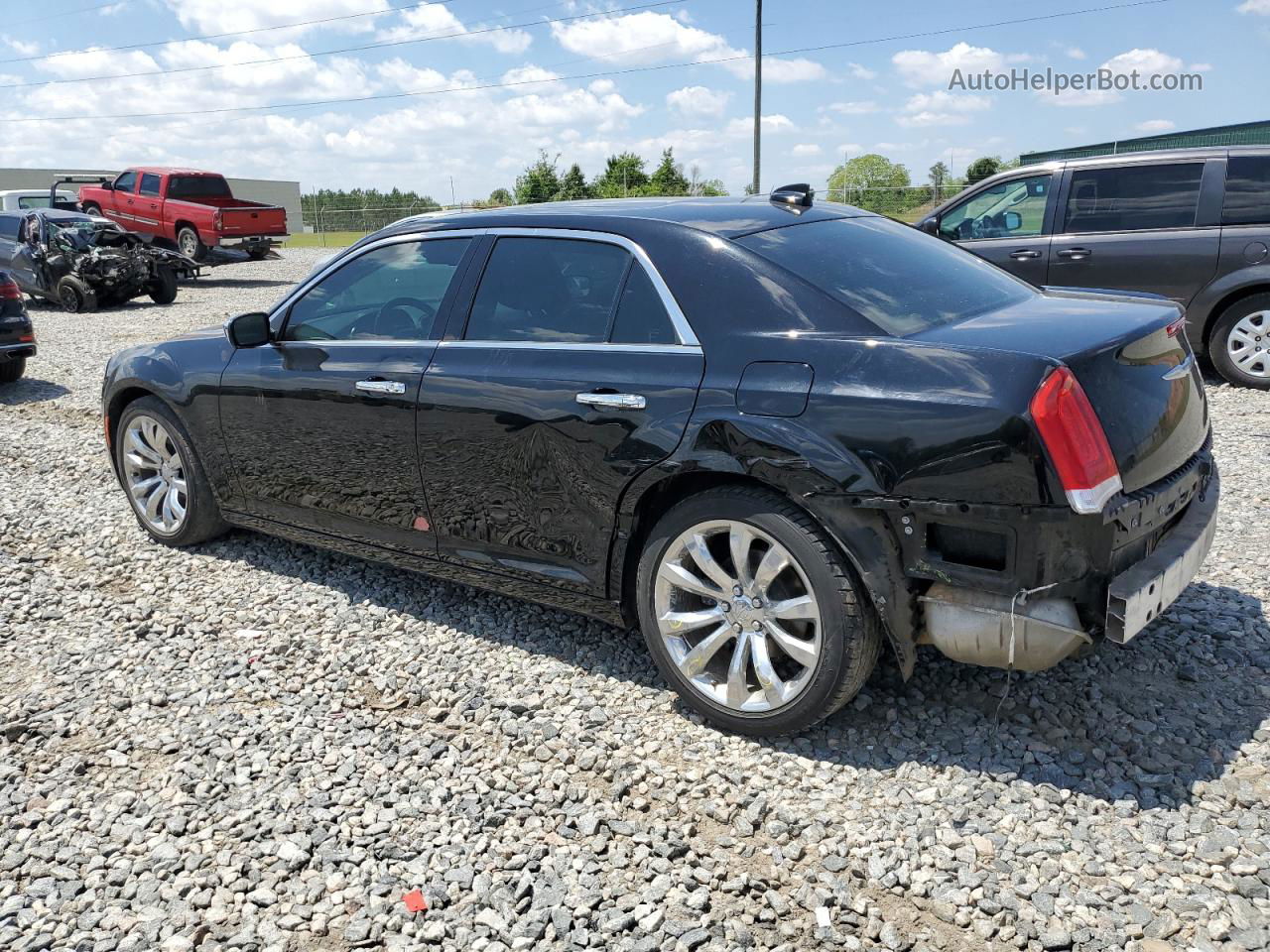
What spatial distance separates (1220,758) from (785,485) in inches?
61.6

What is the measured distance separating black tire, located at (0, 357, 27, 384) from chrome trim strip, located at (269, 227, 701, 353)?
7.68 meters

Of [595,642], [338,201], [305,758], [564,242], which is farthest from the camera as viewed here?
[338,201]

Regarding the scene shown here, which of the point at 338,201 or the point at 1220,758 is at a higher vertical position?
the point at 338,201

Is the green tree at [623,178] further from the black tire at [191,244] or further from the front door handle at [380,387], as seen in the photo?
the front door handle at [380,387]

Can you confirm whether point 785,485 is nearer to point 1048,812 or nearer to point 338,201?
point 1048,812

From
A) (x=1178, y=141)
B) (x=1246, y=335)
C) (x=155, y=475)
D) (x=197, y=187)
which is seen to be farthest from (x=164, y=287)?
(x=1178, y=141)

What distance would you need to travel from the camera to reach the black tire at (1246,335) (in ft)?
27.0

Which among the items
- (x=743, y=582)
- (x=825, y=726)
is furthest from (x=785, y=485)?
(x=825, y=726)

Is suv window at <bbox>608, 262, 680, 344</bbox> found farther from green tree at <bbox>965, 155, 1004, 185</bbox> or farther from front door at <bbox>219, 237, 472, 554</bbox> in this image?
green tree at <bbox>965, 155, 1004, 185</bbox>

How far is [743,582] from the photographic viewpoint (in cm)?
326

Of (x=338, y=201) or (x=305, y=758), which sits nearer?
(x=305, y=758)

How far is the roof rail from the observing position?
3988 mm

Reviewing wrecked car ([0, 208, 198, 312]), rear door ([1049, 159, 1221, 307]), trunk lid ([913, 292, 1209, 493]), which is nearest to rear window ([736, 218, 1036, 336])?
trunk lid ([913, 292, 1209, 493])

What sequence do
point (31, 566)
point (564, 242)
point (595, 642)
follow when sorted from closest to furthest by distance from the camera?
point (564, 242) < point (595, 642) < point (31, 566)
